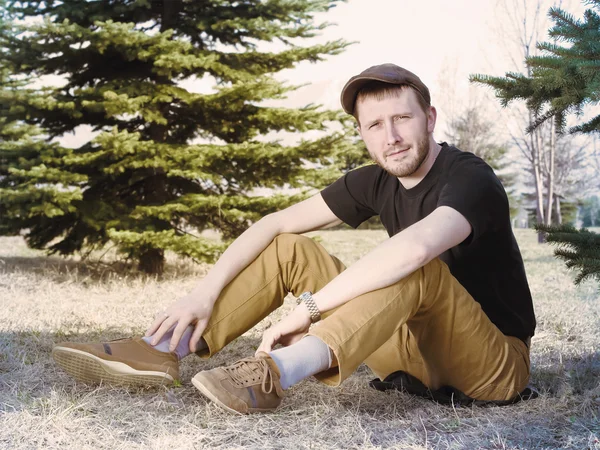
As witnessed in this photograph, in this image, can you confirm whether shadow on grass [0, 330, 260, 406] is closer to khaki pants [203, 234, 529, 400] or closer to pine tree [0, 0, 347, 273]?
khaki pants [203, 234, 529, 400]

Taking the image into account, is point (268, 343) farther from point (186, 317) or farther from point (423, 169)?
point (423, 169)

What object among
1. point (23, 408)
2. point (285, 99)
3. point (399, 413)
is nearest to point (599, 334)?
point (399, 413)

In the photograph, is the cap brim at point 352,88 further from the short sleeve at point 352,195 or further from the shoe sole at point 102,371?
the shoe sole at point 102,371

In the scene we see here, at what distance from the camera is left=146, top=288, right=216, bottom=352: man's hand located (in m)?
2.26

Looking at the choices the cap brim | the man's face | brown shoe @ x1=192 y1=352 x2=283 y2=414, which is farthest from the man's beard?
brown shoe @ x1=192 y1=352 x2=283 y2=414

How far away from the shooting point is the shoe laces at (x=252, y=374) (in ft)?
6.48

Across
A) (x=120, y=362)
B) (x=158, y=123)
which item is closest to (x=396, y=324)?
(x=120, y=362)

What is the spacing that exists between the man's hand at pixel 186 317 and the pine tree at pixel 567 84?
158 cm

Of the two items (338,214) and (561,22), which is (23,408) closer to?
(338,214)

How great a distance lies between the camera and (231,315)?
236 cm

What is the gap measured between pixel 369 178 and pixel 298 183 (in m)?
4.34

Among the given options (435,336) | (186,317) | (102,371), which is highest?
(186,317)

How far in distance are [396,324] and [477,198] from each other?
55 cm

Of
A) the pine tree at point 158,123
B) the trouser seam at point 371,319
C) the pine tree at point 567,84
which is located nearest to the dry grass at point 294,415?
the trouser seam at point 371,319
